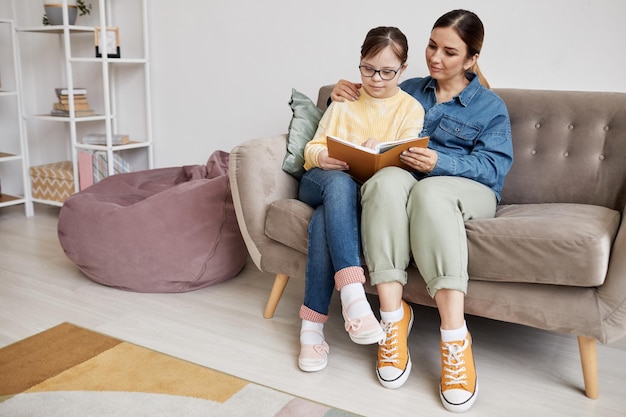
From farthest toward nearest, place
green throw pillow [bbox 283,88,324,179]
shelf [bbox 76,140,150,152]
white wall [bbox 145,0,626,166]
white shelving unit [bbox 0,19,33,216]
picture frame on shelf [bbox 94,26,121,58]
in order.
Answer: white shelving unit [bbox 0,19,33,216] < shelf [bbox 76,140,150,152] < picture frame on shelf [bbox 94,26,121,58] < white wall [bbox 145,0,626,166] < green throw pillow [bbox 283,88,324,179]

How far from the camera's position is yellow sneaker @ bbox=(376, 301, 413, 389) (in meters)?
1.60

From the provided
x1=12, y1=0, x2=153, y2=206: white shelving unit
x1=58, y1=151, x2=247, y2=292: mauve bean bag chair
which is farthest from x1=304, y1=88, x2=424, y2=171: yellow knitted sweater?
x1=12, y1=0, x2=153, y2=206: white shelving unit

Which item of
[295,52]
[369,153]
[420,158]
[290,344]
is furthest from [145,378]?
[295,52]

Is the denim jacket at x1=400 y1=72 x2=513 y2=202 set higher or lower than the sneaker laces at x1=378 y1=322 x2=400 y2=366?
higher

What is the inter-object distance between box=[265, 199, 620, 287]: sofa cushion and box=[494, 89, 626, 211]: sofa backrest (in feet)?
0.98

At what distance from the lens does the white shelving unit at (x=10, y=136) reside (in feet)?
10.7

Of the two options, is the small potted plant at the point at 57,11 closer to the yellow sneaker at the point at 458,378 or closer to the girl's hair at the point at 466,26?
the girl's hair at the point at 466,26

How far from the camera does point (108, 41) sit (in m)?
3.05

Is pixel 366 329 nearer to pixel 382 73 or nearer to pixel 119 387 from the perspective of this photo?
pixel 119 387

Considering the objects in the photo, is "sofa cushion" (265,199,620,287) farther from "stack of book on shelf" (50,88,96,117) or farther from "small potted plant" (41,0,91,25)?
"small potted plant" (41,0,91,25)

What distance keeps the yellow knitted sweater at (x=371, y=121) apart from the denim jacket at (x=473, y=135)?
0.07 meters

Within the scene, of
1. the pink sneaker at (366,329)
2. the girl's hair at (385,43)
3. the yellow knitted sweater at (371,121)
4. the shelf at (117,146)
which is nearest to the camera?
the pink sneaker at (366,329)

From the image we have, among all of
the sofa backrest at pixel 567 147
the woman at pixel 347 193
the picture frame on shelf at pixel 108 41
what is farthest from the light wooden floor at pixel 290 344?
the picture frame on shelf at pixel 108 41

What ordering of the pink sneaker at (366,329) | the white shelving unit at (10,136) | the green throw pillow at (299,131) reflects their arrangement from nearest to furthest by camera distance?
the pink sneaker at (366,329)
the green throw pillow at (299,131)
the white shelving unit at (10,136)
